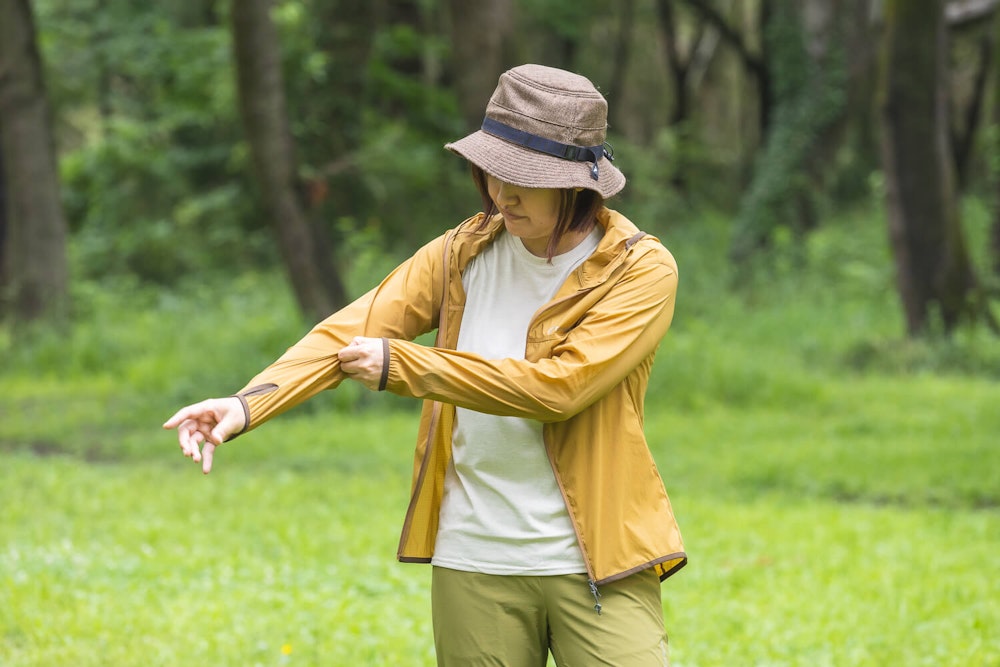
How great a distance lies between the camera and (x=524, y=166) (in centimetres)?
300

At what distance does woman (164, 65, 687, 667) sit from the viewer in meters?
2.99

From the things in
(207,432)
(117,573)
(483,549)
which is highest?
(207,432)

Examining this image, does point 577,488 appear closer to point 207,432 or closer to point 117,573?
point 207,432

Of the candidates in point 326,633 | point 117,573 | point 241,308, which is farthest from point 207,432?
point 241,308

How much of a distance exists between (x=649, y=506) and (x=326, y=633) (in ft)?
9.66

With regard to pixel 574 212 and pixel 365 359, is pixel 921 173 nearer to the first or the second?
pixel 574 212

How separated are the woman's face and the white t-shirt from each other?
100 millimetres

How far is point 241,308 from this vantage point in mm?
17422

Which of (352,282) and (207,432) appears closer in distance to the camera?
(207,432)

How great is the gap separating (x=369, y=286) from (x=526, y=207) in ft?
39.5

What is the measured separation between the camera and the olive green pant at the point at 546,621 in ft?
10.2

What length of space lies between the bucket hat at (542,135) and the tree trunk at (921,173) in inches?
421

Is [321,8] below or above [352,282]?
above

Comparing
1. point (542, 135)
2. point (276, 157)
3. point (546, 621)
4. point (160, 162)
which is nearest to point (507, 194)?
point (542, 135)
